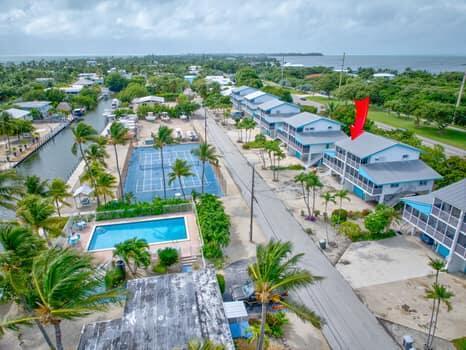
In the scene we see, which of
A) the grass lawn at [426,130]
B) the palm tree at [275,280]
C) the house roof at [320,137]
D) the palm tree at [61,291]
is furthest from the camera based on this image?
the grass lawn at [426,130]

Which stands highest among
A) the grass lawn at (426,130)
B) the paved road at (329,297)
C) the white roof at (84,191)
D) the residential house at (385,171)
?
the residential house at (385,171)

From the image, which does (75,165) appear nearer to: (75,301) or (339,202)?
(339,202)

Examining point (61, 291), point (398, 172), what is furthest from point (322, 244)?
point (61, 291)

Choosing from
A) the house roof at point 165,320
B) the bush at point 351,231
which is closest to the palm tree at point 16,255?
the house roof at point 165,320

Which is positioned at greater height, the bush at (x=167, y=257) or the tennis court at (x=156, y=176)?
the bush at (x=167, y=257)

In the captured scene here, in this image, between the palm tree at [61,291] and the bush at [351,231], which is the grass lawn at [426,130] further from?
the palm tree at [61,291]

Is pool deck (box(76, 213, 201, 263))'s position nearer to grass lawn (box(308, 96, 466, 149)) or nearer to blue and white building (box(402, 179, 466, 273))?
blue and white building (box(402, 179, 466, 273))

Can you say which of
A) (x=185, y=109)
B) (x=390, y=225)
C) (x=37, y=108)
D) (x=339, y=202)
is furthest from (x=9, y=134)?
(x=390, y=225)
